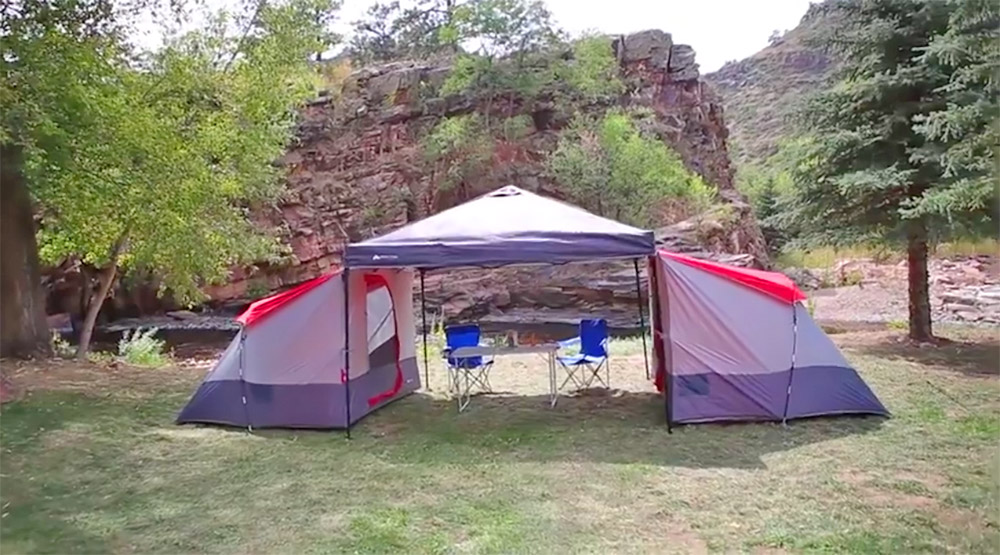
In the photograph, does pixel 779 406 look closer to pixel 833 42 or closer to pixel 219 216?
pixel 833 42

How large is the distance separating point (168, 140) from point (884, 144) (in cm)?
749

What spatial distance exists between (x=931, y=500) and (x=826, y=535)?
0.73 m

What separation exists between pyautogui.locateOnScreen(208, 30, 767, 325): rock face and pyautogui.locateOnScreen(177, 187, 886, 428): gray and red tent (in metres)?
11.8

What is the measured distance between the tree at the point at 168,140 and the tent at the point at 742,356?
5.25 metres

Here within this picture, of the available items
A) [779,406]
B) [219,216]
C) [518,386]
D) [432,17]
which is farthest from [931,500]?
[432,17]

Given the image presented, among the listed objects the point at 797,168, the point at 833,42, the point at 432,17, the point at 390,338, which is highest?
the point at 432,17

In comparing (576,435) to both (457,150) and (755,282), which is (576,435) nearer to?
(755,282)

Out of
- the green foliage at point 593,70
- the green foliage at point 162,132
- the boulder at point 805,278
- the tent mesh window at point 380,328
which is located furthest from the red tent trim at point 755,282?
the green foliage at point 593,70

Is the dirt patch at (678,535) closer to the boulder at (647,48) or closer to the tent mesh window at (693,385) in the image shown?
the tent mesh window at (693,385)

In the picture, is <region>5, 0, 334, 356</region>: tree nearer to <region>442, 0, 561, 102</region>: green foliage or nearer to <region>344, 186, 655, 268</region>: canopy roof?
<region>344, 186, 655, 268</region>: canopy roof

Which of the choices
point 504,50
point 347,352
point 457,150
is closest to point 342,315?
point 347,352

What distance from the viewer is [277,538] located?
10.2 feet

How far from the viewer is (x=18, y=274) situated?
21.5 feet

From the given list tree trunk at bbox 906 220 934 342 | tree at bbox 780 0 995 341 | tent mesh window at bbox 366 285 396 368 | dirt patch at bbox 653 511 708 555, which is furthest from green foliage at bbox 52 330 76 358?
tree trunk at bbox 906 220 934 342
